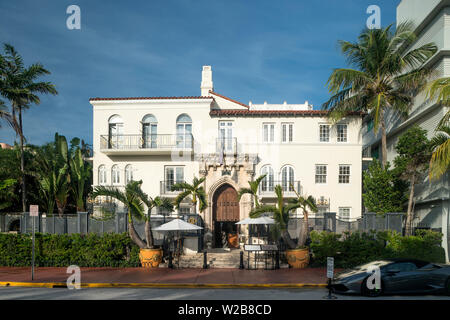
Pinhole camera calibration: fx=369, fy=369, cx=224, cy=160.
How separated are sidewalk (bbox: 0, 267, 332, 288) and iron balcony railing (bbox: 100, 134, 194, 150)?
996cm

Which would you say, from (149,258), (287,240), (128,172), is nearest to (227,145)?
(128,172)

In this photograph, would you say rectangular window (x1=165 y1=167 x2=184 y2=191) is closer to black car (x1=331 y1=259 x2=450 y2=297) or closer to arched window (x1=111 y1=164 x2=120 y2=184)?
arched window (x1=111 y1=164 x2=120 y2=184)

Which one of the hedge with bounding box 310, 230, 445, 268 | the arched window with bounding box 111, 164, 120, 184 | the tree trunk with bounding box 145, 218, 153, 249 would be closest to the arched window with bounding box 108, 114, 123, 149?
the arched window with bounding box 111, 164, 120, 184

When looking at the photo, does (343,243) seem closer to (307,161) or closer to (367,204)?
(367,204)

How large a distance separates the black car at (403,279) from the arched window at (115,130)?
1879cm

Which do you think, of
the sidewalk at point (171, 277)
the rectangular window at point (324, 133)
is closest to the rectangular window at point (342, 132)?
the rectangular window at point (324, 133)

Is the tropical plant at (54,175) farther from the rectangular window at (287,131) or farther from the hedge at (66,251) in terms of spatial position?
the rectangular window at (287,131)

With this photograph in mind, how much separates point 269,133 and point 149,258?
12.2 metres

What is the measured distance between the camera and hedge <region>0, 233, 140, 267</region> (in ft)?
60.8

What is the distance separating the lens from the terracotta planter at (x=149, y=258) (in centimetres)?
1844

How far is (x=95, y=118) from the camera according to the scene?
2638 cm

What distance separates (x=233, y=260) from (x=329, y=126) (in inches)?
476

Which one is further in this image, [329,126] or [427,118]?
[329,126]

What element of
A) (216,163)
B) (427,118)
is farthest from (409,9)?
(216,163)
